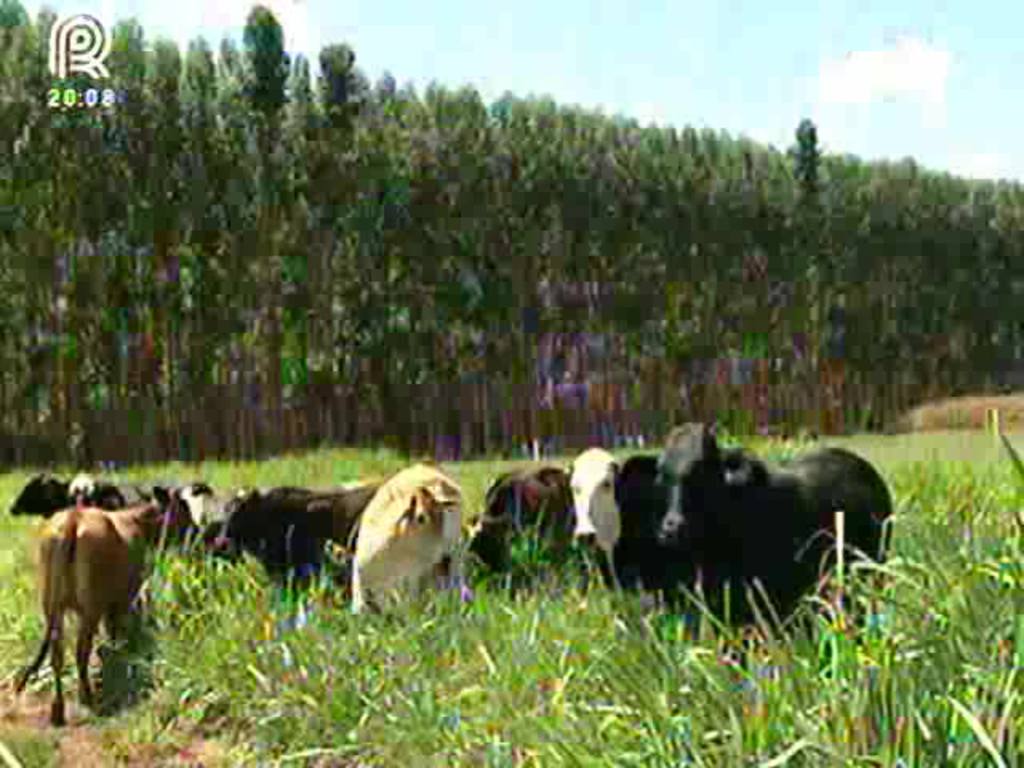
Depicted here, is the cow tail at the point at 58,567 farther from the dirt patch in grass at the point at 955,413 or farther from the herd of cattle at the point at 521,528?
the dirt patch in grass at the point at 955,413

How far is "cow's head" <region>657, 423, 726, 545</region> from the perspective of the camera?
456 cm

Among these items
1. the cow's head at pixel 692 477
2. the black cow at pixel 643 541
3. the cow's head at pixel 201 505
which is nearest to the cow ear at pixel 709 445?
the cow's head at pixel 692 477

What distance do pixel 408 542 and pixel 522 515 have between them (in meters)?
1.11

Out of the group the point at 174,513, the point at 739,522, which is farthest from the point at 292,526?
the point at 739,522

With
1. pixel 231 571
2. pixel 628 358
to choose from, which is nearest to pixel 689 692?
pixel 231 571

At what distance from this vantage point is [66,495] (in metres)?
8.38

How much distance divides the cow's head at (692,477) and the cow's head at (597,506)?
83 centimetres

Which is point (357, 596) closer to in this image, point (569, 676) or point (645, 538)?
point (645, 538)

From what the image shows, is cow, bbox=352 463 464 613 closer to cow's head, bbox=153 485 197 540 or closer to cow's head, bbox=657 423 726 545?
cow's head, bbox=657 423 726 545

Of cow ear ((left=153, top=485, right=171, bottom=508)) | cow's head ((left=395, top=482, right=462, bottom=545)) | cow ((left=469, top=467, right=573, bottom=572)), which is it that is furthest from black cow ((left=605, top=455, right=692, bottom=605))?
cow ear ((left=153, top=485, right=171, bottom=508))

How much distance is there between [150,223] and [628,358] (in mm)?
5509

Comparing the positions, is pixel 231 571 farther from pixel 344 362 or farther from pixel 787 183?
pixel 787 183

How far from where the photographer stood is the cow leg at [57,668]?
5781 mm

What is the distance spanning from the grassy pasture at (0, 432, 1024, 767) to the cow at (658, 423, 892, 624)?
19cm
